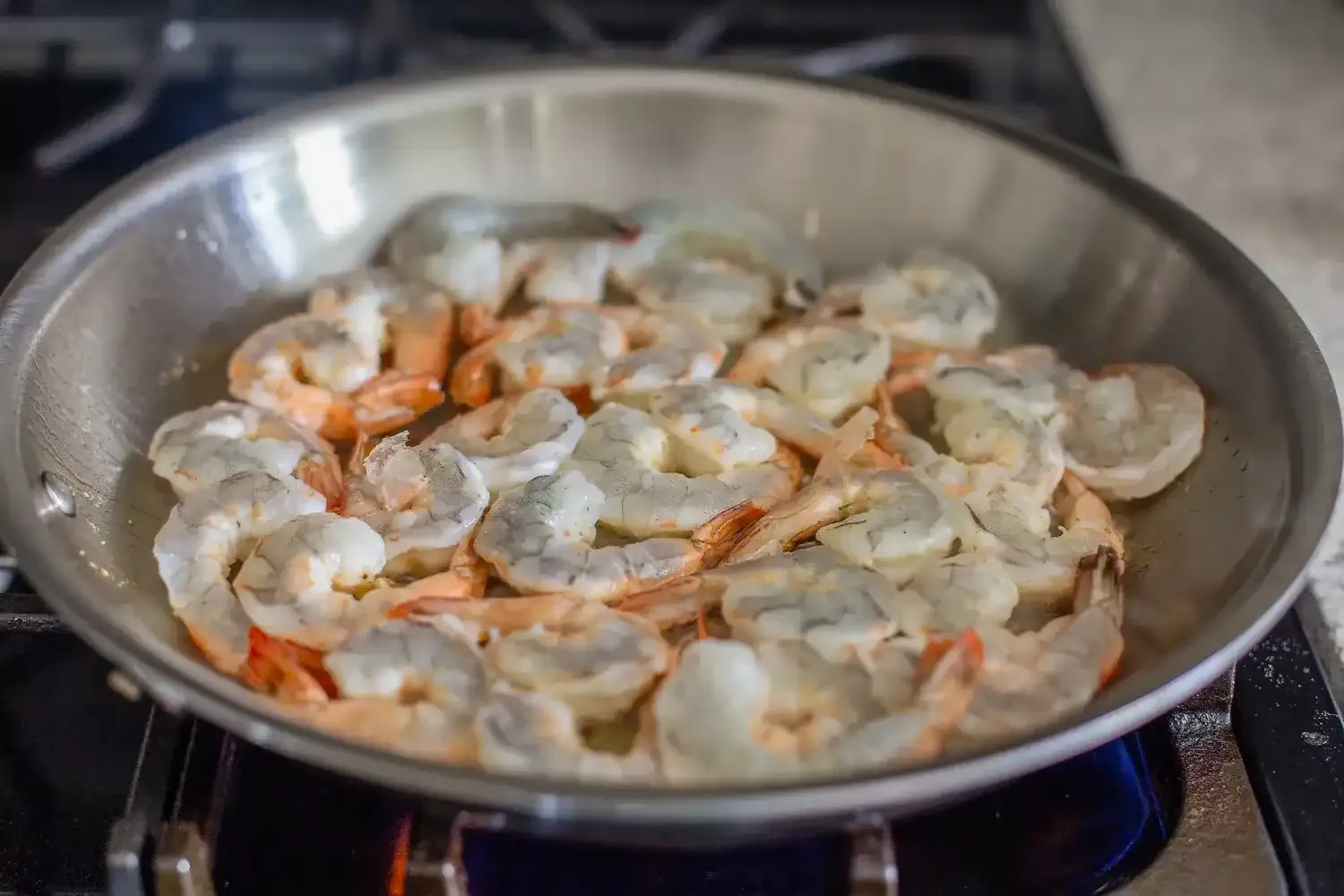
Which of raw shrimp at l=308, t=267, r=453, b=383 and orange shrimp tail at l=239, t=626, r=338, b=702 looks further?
raw shrimp at l=308, t=267, r=453, b=383

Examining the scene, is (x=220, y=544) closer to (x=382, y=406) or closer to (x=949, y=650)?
(x=382, y=406)

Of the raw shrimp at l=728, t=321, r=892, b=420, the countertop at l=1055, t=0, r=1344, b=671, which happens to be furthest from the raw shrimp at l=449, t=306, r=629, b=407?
the countertop at l=1055, t=0, r=1344, b=671

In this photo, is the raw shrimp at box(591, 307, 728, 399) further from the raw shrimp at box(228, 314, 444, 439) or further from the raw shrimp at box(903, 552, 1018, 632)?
the raw shrimp at box(903, 552, 1018, 632)

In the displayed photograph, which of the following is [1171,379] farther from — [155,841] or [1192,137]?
[155,841]

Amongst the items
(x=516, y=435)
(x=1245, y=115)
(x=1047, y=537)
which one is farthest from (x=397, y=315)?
(x=1245, y=115)

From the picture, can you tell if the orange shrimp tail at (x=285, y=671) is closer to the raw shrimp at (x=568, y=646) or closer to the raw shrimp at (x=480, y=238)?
the raw shrimp at (x=568, y=646)

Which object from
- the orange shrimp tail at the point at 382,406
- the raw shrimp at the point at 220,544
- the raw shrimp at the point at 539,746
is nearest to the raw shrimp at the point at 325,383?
the orange shrimp tail at the point at 382,406

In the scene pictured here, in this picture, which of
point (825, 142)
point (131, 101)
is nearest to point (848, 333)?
point (825, 142)
